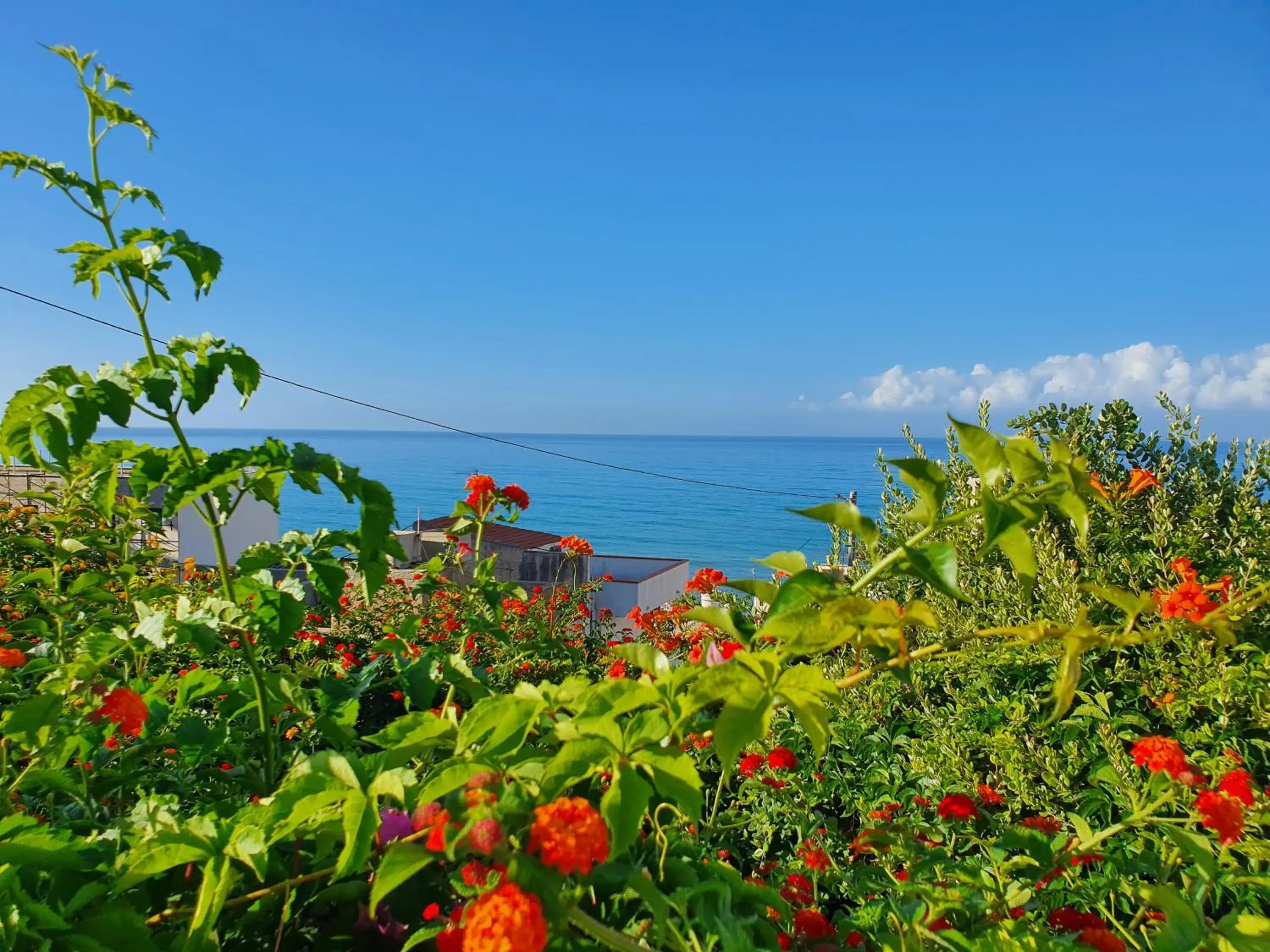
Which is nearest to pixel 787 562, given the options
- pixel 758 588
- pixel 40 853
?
pixel 758 588

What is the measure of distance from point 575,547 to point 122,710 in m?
3.42

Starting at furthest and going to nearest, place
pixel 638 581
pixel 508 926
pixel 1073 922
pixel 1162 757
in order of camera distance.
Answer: pixel 638 581, pixel 1162 757, pixel 1073 922, pixel 508 926

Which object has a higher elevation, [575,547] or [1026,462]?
[1026,462]

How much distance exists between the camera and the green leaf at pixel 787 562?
70cm

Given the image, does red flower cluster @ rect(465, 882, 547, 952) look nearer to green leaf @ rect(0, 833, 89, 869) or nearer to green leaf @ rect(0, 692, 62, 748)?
green leaf @ rect(0, 833, 89, 869)

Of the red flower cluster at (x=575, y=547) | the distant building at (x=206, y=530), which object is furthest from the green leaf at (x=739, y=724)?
the distant building at (x=206, y=530)

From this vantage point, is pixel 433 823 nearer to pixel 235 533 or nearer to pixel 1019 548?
pixel 1019 548

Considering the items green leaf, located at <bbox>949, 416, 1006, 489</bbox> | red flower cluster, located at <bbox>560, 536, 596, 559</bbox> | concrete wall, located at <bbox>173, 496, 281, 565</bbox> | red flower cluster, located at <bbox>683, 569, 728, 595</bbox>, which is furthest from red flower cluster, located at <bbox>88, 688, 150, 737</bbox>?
concrete wall, located at <bbox>173, 496, 281, 565</bbox>

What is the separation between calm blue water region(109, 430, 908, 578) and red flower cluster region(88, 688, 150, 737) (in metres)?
0.39

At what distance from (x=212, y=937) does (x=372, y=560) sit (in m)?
0.47

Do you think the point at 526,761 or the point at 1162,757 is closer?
the point at 526,761

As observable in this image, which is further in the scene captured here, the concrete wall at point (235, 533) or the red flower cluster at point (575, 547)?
the concrete wall at point (235, 533)

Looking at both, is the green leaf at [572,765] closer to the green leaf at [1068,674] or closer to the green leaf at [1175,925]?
the green leaf at [1068,674]

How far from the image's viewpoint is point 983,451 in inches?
25.1
